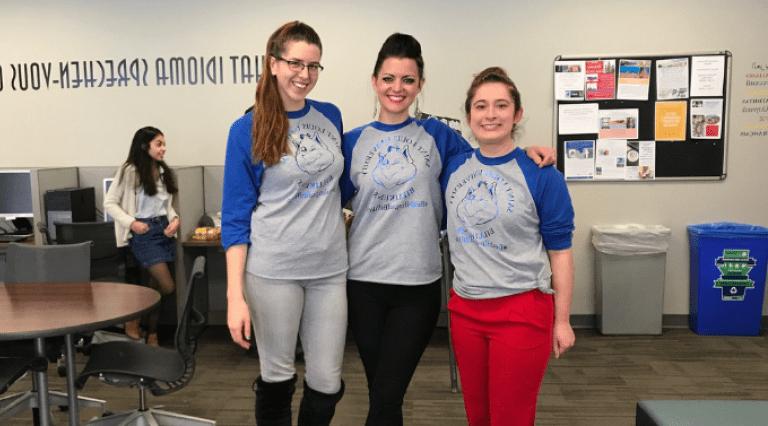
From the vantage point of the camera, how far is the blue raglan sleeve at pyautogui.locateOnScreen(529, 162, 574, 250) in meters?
1.72

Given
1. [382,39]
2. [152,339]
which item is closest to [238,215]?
[152,339]

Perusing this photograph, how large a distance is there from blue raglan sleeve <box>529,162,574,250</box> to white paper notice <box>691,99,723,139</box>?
10.7ft

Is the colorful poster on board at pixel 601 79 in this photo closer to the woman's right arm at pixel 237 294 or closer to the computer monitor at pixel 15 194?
the woman's right arm at pixel 237 294

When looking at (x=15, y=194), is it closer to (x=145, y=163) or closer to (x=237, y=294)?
(x=145, y=163)

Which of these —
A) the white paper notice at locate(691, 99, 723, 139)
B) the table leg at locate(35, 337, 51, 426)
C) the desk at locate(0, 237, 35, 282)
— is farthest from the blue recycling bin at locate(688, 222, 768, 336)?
the desk at locate(0, 237, 35, 282)

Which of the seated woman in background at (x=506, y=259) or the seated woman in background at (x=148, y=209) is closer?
the seated woman in background at (x=506, y=259)

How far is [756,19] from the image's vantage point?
4.42 metres

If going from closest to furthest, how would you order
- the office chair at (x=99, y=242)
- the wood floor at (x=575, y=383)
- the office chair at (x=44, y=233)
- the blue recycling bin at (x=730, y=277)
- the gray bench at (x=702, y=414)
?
the gray bench at (x=702, y=414) < the wood floor at (x=575, y=383) < the office chair at (x=99, y=242) < the office chair at (x=44, y=233) < the blue recycling bin at (x=730, y=277)

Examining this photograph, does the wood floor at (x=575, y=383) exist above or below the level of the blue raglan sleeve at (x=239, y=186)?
below

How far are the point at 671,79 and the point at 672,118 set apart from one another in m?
0.27

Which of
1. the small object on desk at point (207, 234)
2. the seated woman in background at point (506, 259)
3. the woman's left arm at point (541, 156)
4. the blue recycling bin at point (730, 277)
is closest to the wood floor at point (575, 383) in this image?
the blue recycling bin at point (730, 277)

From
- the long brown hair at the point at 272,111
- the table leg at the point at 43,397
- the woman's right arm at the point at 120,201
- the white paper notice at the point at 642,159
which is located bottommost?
the table leg at the point at 43,397

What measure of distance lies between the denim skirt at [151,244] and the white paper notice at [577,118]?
284 centimetres

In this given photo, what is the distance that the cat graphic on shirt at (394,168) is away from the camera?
181 cm
